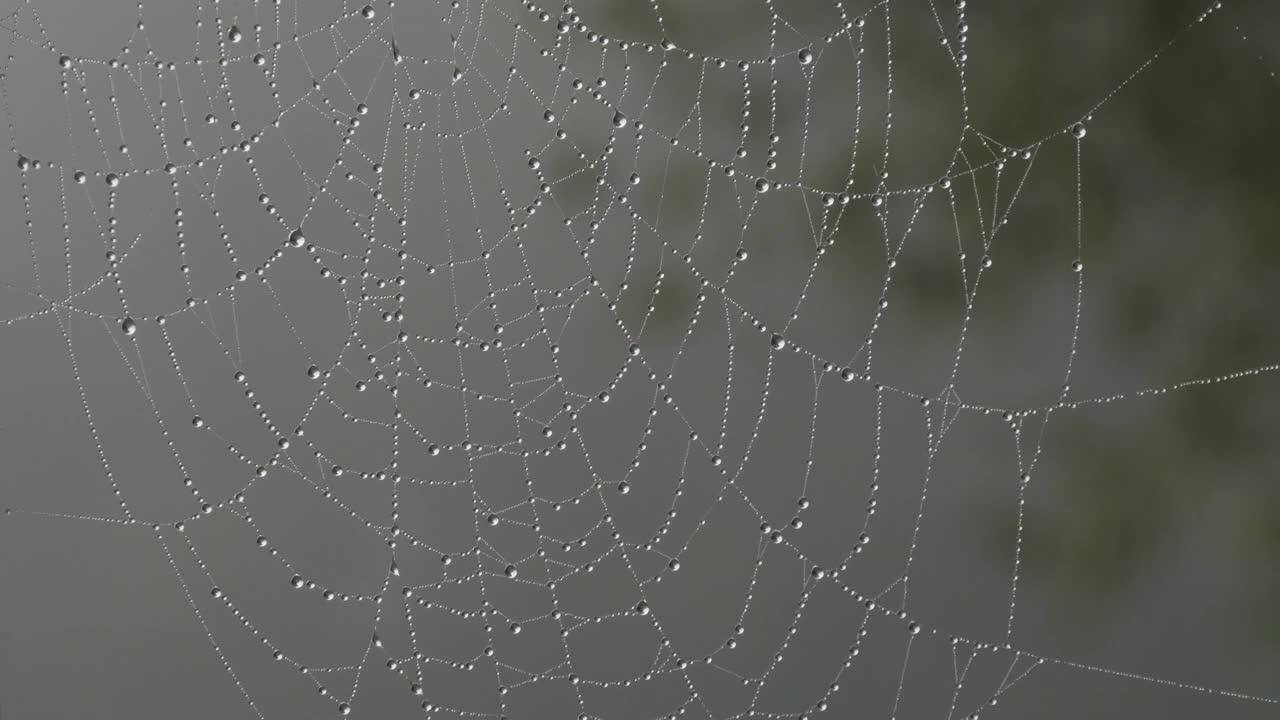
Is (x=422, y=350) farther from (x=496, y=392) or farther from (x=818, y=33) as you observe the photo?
(x=818, y=33)

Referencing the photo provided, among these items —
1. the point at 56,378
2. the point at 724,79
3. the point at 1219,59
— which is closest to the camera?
the point at 56,378

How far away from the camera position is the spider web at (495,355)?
0.89 metres

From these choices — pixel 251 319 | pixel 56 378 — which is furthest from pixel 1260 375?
pixel 56 378

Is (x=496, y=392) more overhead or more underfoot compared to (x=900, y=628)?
more overhead

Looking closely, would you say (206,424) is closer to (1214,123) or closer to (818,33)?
(818,33)

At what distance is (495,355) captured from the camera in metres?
0.95

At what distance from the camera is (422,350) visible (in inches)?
36.6

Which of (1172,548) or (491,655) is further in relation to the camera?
(1172,548)

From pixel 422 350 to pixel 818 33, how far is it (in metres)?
0.44

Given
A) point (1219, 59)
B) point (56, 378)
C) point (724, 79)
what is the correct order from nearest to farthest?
point (56, 378) < point (724, 79) < point (1219, 59)

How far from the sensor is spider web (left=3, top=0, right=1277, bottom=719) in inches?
34.9

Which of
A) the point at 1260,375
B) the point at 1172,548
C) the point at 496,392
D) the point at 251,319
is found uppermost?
the point at 251,319

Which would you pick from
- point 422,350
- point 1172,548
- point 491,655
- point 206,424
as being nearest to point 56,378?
point 206,424

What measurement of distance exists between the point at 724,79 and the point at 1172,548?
0.64 metres
